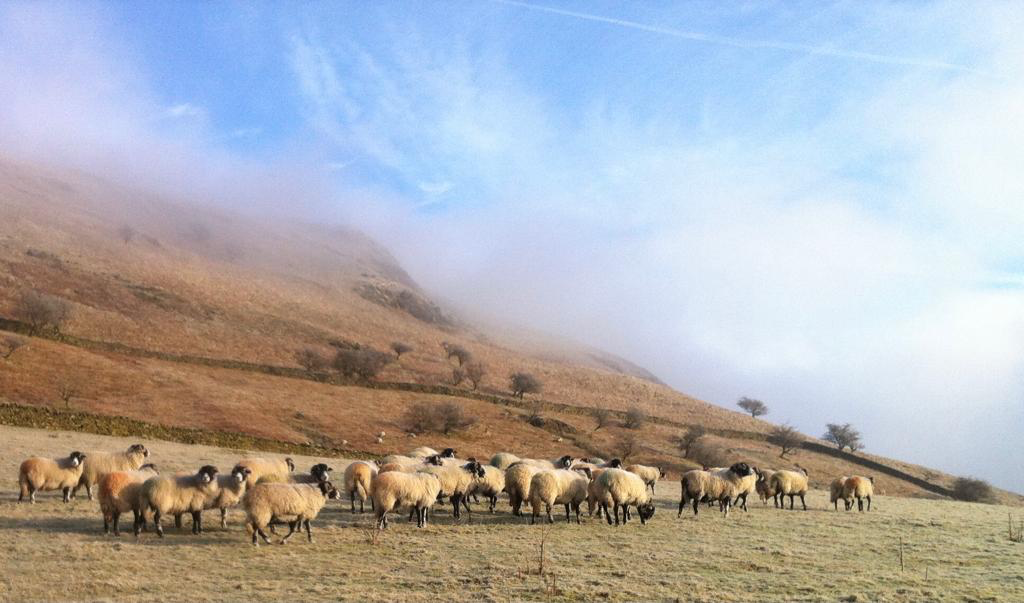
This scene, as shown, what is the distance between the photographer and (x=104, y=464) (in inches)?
822

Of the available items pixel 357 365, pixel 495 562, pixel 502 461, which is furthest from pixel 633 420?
pixel 495 562

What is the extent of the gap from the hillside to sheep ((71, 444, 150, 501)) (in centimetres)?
2632

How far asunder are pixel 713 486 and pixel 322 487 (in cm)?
1399

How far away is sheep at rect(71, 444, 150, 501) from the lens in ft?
66.7

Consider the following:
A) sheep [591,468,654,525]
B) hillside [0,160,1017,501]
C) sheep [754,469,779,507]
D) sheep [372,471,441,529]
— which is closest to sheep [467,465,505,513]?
sheep [372,471,441,529]

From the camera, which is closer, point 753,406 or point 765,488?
point 765,488

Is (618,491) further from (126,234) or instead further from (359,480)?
(126,234)

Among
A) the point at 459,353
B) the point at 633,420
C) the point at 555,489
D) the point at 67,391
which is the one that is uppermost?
the point at 459,353

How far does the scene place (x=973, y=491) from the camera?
63969mm

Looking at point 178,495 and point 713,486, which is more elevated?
point 713,486

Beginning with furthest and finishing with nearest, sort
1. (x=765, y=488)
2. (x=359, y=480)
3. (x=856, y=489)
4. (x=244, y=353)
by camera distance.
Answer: (x=244, y=353)
(x=856, y=489)
(x=765, y=488)
(x=359, y=480)

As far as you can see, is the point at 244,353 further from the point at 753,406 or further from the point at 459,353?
the point at 753,406

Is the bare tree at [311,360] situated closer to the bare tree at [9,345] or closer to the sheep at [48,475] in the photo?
the bare tree at [9,345]

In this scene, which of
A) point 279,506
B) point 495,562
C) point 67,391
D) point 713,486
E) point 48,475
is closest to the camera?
point 495,562
